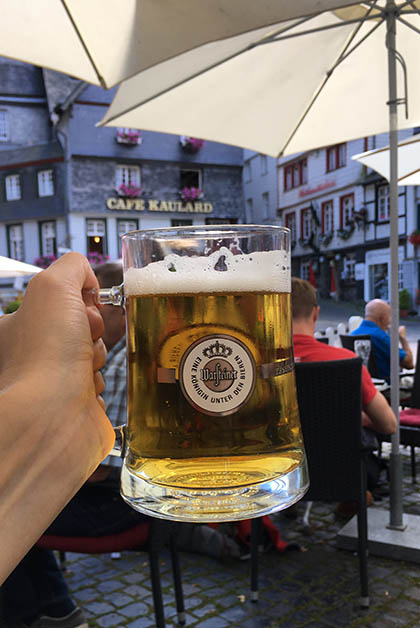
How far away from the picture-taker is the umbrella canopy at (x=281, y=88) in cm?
319

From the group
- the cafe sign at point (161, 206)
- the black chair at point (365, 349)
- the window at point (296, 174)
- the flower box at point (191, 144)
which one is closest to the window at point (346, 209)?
the window at point (296, 174)

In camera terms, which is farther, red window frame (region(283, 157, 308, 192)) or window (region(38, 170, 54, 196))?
red window frame (region(283, 157, 308, 192))

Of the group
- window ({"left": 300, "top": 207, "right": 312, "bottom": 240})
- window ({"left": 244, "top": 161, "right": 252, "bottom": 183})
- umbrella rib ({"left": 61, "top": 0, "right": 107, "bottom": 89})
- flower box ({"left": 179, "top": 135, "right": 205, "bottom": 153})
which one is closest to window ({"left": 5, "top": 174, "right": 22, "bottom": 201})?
flower box ({"left": 179, "top": 135, "right": 205, "bottom": 153})

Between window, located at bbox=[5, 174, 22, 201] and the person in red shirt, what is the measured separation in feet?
85.1

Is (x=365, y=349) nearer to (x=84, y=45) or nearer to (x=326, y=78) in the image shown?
(x=326, y=78)

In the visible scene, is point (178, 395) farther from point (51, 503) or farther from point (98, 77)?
point (98, 77)

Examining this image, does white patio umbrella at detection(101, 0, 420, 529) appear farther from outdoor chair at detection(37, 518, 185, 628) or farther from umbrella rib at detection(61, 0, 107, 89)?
outdoor chair at detection(37, 518, 185, 628)

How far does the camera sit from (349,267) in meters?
26.4

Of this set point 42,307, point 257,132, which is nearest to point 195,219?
point 257,132

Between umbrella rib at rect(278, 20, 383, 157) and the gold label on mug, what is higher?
umbrella rib at rect(278, 20, 383, 157)

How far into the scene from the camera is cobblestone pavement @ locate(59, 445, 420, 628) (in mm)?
2586

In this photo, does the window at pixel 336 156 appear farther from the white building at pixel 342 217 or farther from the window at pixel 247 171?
the window at pixel 247 171

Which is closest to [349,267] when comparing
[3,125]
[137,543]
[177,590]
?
[3,125]

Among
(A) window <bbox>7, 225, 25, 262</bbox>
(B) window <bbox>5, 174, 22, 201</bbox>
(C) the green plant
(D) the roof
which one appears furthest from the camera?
(A) window <bbox>7, 225, 25, 262</bbox>
